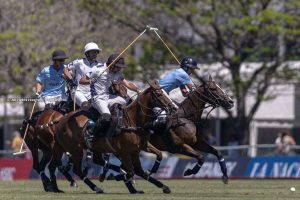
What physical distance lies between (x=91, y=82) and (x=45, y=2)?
26689 mm

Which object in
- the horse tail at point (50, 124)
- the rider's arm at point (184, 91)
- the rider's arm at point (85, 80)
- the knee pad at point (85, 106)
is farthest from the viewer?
the rider's arm at point (184, 91)

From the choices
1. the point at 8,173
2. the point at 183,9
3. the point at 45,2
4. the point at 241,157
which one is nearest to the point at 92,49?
the point at 241,157

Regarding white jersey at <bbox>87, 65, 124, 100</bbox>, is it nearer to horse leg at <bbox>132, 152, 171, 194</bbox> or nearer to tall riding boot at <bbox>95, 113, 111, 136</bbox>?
tall riding boot at <bbox>95, 113, 111, 136</bbox>

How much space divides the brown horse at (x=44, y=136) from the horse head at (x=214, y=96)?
318cm

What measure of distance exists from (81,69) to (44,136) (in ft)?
6.59

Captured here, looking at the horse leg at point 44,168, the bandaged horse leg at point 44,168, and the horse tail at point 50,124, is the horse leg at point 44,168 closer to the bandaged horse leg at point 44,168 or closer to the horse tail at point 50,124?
the bandaged horse leg at point 44,168

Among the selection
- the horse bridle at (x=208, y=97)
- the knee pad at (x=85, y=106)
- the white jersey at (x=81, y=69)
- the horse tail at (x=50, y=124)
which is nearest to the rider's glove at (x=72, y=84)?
the white jersey at (x=81, y=69)

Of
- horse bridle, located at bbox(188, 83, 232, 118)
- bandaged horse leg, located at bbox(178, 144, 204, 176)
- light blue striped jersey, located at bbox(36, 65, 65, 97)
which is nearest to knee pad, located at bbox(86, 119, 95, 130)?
light blue striped jersey, located at bbox(36, 65, 65, 97)

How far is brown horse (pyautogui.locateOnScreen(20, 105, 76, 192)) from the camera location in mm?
24634

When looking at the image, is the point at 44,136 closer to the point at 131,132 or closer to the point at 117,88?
the point at 117,88

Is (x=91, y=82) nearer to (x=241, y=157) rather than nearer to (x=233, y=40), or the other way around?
(x=241, y=157)

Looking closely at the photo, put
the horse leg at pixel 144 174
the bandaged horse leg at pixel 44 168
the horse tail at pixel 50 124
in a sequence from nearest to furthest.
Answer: the horse leg at pixel 144 174 → the bandaged horse leg at pixel 44 168 → the horse tail at pixel 50 124

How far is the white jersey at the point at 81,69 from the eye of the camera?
78.9 ft

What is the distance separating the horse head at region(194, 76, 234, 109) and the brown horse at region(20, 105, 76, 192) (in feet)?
10.4
